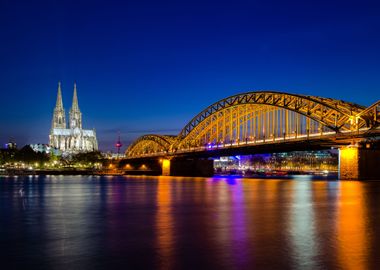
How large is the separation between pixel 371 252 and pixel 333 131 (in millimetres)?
63223

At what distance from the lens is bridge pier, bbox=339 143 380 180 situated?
69.1 metres

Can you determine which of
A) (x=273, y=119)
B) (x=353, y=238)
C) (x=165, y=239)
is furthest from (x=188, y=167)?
(x=353, y=238)

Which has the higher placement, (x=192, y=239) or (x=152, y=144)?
(x=152, y=144)

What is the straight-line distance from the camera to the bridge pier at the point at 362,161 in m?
69.1

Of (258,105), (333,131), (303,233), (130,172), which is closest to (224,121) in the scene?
(258,105)

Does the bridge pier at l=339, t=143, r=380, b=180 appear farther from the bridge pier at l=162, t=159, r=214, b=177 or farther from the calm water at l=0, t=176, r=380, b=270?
the bridge pier at l=162, t=159, r=214, b=177

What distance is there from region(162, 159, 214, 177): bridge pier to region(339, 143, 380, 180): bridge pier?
64069mm

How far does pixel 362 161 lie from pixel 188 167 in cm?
7291

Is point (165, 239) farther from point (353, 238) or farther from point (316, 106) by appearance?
point (316, 106)

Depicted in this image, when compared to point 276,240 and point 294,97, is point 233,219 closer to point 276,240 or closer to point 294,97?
point 276,240

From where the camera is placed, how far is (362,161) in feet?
228

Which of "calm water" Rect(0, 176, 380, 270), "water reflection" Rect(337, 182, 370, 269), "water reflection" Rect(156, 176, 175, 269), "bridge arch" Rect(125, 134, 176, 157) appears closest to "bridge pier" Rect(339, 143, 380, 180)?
"water reflection" Rect(337, 182, 370, 269)

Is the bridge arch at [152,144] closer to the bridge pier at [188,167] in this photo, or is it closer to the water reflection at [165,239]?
the bridge pier at [188,167]

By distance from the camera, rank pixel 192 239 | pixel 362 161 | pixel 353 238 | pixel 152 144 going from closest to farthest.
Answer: pixel 353 238 < pixel 192 239 < pixel 362 161 < pixel 152 144
